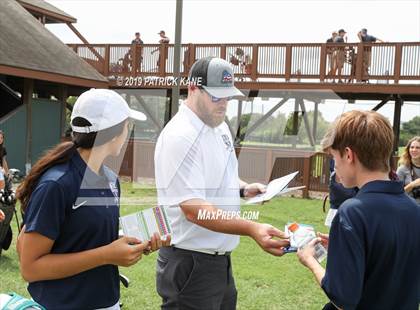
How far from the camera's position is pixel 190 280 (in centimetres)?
253

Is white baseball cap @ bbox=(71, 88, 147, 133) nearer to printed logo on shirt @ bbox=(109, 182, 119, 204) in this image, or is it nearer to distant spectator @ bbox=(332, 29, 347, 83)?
printed logo on shirt @ bbox=(109, 182, 119, 204)

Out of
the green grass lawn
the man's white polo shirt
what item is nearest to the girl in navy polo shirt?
the man's white polo shirt

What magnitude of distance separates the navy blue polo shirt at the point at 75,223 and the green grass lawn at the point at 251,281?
146 cm

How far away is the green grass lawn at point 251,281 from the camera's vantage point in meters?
4.94

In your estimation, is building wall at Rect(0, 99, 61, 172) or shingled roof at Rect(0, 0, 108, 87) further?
building wall at Rect(0, 99, 61, 172)

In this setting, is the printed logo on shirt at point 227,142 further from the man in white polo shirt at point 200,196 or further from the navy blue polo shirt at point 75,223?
the navy blue polo shirt at point 75,223

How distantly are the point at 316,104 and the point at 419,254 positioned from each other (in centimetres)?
1896

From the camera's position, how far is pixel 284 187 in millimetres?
2820

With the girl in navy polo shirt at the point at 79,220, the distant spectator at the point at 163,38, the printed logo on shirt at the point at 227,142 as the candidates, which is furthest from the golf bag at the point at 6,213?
the distant spectator at the point at 163,38

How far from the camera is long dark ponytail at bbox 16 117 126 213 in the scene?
208 cm

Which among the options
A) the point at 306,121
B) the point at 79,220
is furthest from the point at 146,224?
the point at 306,121

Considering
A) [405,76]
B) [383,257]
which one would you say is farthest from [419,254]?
[405,76]

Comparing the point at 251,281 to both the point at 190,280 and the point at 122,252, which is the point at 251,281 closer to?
the point at 190,280

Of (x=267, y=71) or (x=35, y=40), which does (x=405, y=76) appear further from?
(x=35, y=40)
